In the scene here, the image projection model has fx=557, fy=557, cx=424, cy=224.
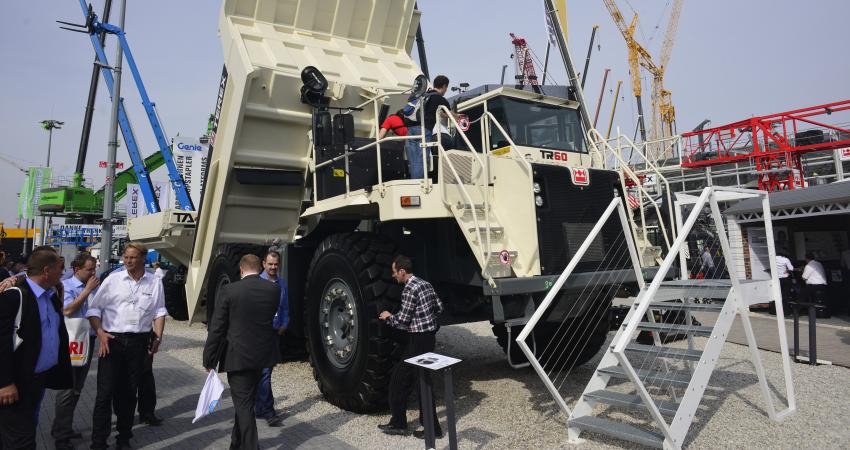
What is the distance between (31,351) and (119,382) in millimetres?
1415

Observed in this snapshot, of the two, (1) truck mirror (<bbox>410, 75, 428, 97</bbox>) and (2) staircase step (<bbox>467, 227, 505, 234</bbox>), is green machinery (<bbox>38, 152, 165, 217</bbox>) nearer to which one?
(1) truck mirror (<bbox>410, 75, 428, 97</bbox>)

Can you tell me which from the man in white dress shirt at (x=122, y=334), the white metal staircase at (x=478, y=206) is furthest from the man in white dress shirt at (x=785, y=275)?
the man in white dress shirt at (x=122, y=334)

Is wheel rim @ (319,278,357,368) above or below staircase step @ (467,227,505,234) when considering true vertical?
below

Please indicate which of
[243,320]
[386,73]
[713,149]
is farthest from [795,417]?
[713,149]

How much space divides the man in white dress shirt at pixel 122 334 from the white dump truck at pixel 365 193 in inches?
67.7

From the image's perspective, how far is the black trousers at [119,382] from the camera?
450 cm

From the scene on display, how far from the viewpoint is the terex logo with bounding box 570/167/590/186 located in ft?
17.9

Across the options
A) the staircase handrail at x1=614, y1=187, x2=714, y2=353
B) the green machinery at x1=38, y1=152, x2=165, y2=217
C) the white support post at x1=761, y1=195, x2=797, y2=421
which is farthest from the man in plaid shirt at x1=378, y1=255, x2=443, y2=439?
the green machinery at x1=38, y1=152, x2=165, y2=217

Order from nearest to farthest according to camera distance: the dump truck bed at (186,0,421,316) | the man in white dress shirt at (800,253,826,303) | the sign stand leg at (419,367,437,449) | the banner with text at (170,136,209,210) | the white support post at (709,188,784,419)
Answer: the sign stand leg at (419,367,437,449), the white support post at (709,188,784,419), the dump truck bed at (186,0,421,316), the man in white dress shirt at (800,253,826,303), the banner with text at (170,136,209,210)

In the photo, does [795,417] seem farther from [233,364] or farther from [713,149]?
[713,149]

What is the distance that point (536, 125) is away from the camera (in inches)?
255

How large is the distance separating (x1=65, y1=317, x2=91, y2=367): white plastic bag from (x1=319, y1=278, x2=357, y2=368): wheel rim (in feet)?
6.94

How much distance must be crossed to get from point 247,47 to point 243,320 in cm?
394

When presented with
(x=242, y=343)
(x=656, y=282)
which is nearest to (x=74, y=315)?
(x=242, y=343)
